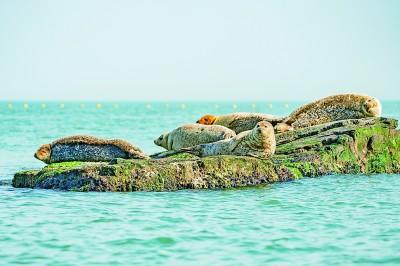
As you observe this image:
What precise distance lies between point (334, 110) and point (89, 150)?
5.98 m

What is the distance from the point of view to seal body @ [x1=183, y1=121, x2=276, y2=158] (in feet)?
49.3

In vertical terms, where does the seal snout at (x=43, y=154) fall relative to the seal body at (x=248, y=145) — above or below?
below

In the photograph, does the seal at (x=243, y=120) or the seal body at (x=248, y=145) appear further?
the seal at (x=243, y=120)

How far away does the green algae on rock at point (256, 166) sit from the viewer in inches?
519

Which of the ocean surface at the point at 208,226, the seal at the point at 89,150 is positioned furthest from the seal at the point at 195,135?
the ocean surface at the point at 208,226

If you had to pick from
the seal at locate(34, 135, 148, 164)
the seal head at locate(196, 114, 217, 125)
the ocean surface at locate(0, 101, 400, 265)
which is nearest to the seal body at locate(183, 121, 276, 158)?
the ocean surface at locate(0, 101, 400, 265)

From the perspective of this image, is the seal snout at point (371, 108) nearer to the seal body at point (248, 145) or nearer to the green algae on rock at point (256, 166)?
the green algae on rock at point (256, 166)

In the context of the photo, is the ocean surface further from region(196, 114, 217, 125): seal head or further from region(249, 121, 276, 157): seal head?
region(196, 114, 217, 125): seal head

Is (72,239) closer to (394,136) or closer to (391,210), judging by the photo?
(391,210)

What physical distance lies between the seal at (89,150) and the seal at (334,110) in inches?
172

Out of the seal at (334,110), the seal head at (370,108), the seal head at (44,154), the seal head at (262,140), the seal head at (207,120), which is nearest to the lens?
the seal head at (262,140)

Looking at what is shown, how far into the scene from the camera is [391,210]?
11.9 metres

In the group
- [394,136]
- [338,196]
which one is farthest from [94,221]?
[394,136]

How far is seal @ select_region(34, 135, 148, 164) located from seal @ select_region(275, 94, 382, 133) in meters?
4.37
